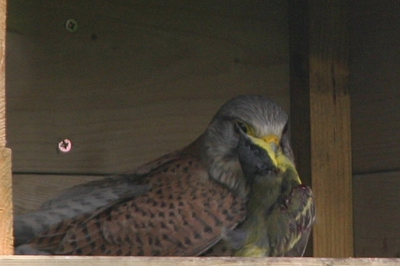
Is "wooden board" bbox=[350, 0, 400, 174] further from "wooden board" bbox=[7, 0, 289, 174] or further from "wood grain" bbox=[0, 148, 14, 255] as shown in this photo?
"wood grain" bbox=[0, 148, 14, 255]

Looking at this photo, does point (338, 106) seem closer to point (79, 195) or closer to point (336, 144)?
point (336, 144)

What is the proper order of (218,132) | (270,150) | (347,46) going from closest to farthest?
(270,150) < (218,132) < (347,46)

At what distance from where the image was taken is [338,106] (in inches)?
123

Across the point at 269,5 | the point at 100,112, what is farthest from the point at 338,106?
the point at 100,112

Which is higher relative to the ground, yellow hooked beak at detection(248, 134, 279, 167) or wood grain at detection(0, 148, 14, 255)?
yellow hooked beak at detection(248, 134, 279, 167)

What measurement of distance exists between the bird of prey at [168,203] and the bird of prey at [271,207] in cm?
3

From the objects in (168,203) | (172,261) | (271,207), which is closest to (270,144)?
(271,207)

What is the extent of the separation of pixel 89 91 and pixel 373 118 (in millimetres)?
779

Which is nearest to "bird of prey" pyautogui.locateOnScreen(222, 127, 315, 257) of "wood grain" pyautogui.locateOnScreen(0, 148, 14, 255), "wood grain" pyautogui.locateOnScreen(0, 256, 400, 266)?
"wood grain" pyautogui.locateOnScreen(0, 256, 400, 266)

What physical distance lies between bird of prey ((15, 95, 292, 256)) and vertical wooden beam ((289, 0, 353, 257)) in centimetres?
21

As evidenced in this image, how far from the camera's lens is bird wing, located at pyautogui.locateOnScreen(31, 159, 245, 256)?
2.57 meters

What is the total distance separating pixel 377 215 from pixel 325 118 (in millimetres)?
301

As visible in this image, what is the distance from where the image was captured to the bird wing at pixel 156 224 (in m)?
2.57

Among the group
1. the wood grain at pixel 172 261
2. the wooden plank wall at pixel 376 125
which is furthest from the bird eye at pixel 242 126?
the wood grain at pixel 172 261
